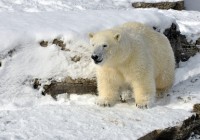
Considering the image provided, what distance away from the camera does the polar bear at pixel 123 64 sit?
15.0 feet

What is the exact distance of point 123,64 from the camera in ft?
15.5

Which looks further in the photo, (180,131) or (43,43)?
(43,43)

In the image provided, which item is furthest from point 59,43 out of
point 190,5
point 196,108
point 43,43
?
point 190,5

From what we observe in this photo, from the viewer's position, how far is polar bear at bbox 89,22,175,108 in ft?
15.0

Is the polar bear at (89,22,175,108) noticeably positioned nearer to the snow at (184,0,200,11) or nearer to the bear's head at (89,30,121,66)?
the bear's head at (89,30,121,66)

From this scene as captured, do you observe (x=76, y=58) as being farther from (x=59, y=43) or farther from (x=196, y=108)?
(x=196, y=108)

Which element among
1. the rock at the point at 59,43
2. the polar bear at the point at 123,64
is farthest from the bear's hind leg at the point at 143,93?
the rock at the point at 59,43

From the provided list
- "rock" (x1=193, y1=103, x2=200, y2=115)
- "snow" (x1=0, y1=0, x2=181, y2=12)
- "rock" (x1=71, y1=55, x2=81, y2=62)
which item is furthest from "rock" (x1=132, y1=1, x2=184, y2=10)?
"rock" (x1=193, y1=103, x2=200, y2=115)

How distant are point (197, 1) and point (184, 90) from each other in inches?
401

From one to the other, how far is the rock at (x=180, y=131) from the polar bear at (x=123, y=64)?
491mm

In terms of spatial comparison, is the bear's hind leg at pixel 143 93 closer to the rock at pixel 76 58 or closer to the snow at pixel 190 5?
the rock at pixel 76 58

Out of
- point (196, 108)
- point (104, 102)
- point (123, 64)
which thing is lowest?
point (196, 108)

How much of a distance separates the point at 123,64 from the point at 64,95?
3.36 ft

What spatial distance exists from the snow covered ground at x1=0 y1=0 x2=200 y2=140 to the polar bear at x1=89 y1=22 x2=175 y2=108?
17 centimetres
